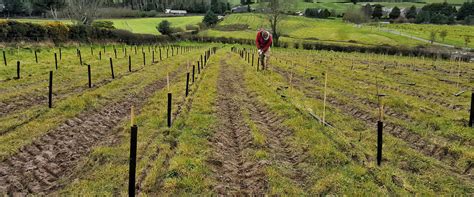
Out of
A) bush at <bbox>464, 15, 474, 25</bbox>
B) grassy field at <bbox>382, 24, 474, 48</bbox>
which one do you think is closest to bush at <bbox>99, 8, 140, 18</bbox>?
grassy field at <bbox>382, 24, 474, 48</bbox>

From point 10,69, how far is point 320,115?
19.2m

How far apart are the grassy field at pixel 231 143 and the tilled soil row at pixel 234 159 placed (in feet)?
0.12

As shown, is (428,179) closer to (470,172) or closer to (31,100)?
(470,172)

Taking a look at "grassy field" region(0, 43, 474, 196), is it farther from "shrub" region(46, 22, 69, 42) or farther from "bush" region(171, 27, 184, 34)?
"bush" region(171, 27, 184, 34)

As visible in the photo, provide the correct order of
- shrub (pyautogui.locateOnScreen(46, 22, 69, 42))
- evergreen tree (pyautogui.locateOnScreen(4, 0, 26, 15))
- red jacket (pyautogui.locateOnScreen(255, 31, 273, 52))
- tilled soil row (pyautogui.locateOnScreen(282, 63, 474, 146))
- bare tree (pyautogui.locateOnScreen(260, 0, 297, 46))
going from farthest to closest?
evergreen tree (pyautogui.locateOnScreen(4, 0, 26, 15)), bare tree (pyautogui.locateOnScreen(260, 0, 297, 46)), shrub (pyautogui.locateOnScreen(46, 22, 69, 42)), red jacket (pyautogui.locateOnScreen(255, 31, 273, 52)), tilled soil row (pyautogui.locateOnScreen(282, 63, 474, 146))

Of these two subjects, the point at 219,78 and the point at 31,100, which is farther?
the point at 219,78

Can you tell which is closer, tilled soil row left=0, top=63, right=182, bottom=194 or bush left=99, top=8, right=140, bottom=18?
tilled soil row left=0, top=63, right=182, bottom=194

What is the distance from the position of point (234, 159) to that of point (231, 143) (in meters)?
1.22

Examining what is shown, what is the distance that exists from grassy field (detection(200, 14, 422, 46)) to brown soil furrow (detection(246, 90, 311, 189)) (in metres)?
75.2

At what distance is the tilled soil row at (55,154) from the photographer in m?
7.28

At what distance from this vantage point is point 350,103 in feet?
50.5

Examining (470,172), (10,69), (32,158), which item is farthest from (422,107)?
(10,69)

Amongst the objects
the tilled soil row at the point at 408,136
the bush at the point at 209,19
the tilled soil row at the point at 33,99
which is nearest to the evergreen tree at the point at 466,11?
the bush at the point at 209,19

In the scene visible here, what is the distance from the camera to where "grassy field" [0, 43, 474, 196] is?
732 cm
